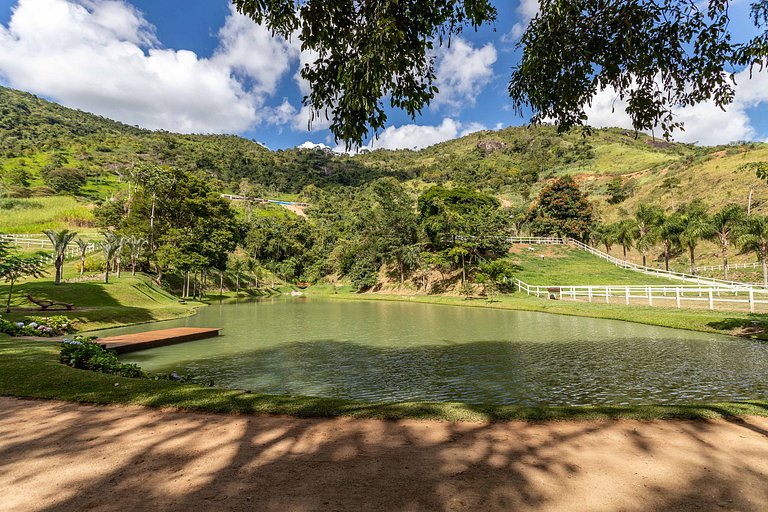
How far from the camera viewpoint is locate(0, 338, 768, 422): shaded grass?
6172mm

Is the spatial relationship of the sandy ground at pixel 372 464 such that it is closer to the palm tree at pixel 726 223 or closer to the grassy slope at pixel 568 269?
the palm tree at pixel 726 223

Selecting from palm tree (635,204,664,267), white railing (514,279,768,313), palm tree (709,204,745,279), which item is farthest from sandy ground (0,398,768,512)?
palm tree (635,204,664,267)

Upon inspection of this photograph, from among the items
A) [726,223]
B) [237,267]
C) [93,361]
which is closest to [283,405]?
[93,361]

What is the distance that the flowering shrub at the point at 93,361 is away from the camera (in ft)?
32.0

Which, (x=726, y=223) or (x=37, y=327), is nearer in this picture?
(x=37, y=327)

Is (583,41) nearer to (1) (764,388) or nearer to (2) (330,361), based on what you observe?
(1) (764,388)

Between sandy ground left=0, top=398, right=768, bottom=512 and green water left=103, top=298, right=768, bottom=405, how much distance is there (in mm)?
3346

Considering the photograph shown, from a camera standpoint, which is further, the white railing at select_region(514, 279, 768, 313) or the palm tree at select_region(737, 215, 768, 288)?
the palm tree at select_region(737, 215, 768, 288)

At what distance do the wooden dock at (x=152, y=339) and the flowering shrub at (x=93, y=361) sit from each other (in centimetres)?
381

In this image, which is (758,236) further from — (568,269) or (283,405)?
(283,405)

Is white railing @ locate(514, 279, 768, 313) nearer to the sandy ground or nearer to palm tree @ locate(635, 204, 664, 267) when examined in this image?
palm tree @ locate(635, 204, 664, 267)

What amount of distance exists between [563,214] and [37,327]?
76.7m

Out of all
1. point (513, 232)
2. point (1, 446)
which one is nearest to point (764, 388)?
point (1, 446)

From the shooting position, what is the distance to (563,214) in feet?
238
